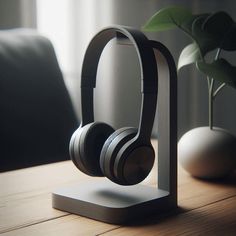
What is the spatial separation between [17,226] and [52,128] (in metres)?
0.91

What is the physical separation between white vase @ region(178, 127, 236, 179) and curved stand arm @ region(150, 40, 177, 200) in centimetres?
20

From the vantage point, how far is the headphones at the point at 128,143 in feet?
2.48

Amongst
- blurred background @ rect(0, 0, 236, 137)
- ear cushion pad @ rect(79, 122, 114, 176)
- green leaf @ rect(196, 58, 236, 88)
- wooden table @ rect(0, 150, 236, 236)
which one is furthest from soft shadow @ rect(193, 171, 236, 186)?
blurred background @ rect(0, 0, 236, 137)

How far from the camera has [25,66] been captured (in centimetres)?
163

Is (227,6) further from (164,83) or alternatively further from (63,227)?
(63,227)

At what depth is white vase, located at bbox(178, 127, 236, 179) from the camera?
1.05 meters

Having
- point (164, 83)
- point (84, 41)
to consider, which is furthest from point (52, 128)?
point (164, 83)

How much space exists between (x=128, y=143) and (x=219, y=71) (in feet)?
1.13

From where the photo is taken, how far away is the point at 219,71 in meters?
1.02

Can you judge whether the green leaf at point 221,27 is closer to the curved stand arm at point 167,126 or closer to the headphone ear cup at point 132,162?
the curved stand arm at point 167,126

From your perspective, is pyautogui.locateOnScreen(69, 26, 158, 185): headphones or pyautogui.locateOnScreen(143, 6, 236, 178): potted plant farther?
pyautogui.locateOnScreen(143, 6, 236, 178): potted plant

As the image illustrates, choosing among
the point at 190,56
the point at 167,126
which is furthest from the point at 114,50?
the point at 167,126

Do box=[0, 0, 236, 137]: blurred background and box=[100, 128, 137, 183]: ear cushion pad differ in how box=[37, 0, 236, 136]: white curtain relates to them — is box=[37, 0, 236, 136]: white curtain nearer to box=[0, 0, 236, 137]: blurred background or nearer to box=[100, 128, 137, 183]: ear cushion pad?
box=[0, 0, 236, 137]: blurred background

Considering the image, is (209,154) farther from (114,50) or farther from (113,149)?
(114,50)
